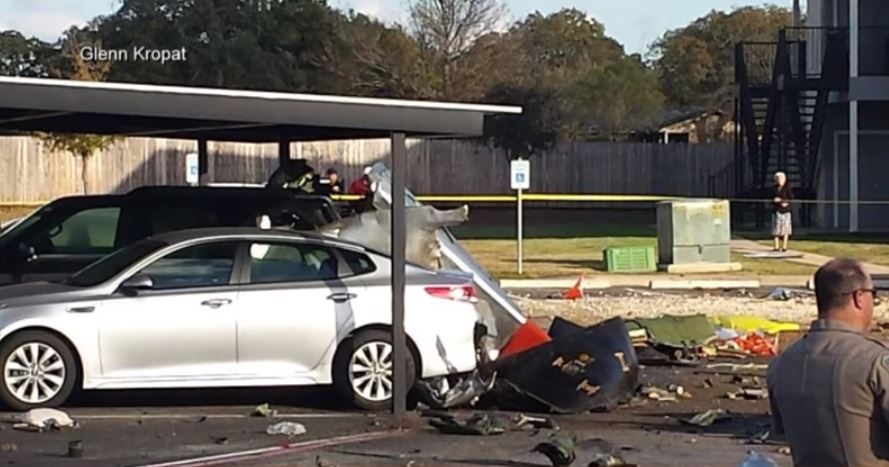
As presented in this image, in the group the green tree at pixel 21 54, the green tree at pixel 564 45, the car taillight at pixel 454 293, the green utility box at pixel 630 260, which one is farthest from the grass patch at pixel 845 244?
the green tree at pixel 21 54

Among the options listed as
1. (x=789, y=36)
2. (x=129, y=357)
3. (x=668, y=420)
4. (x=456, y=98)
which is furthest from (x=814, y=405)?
(x=456, y=98)

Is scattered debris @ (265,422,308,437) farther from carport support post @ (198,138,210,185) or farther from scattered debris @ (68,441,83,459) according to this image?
carport support post @ (198,138,210,185)

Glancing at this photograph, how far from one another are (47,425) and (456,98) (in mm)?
41630

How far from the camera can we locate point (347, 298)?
12.5 m

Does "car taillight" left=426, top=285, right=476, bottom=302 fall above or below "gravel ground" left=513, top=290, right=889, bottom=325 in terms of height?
above

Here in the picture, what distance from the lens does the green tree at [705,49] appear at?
7819 centimetres

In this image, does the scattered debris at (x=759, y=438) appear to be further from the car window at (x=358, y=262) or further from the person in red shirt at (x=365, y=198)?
the person in red shirt at (x=365, y=198)

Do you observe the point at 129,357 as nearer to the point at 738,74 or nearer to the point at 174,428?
the point at 174,428

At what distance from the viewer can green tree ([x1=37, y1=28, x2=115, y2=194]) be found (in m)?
45.8

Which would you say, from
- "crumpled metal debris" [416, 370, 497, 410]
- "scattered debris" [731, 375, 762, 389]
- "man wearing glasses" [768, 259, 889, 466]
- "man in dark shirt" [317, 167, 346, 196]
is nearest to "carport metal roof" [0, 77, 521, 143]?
"crumpled metal debris" [416, 370, 497, 410]

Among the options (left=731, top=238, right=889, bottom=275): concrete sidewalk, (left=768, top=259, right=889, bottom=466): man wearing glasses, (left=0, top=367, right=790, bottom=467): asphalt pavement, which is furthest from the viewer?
(left=731, top=238, right=889, bottom=275): concrete sidewalk

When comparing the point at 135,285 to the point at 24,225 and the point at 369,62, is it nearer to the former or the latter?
the point at 24,225

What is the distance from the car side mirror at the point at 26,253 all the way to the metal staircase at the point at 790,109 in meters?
25.5

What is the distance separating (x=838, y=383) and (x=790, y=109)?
34369 mm
